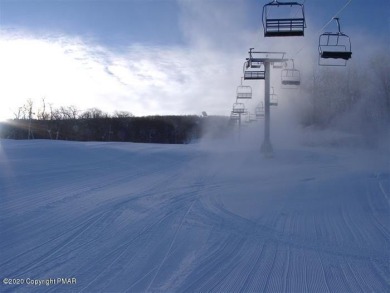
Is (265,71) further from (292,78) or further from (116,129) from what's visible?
(116,129)

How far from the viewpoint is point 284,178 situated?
778 inches

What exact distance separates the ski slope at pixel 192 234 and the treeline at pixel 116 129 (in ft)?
260

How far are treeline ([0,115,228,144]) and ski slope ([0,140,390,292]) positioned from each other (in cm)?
7939

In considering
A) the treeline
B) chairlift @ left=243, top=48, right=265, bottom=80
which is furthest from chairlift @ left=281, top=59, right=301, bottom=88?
the treeline

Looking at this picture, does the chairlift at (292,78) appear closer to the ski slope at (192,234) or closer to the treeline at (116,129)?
the ski slope at (192,234)

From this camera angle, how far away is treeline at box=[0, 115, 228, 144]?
9731 cm

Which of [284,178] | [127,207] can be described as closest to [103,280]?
[127,207]

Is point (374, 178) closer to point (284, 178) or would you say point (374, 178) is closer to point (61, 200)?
point (284, 178)

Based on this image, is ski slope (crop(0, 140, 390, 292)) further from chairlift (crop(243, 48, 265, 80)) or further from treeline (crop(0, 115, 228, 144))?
treeline (crop(0, 115, 228, 144))

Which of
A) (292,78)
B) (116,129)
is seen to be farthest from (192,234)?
(116,129)

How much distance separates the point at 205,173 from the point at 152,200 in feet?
30.4

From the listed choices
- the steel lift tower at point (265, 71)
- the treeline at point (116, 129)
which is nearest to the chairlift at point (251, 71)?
the steel lift tower at point (265, 71)

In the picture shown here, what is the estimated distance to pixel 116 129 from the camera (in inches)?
4220

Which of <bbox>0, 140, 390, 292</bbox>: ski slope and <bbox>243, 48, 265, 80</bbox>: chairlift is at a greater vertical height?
<bbox>243, 48, 265, 80</bbox>: chairlift
